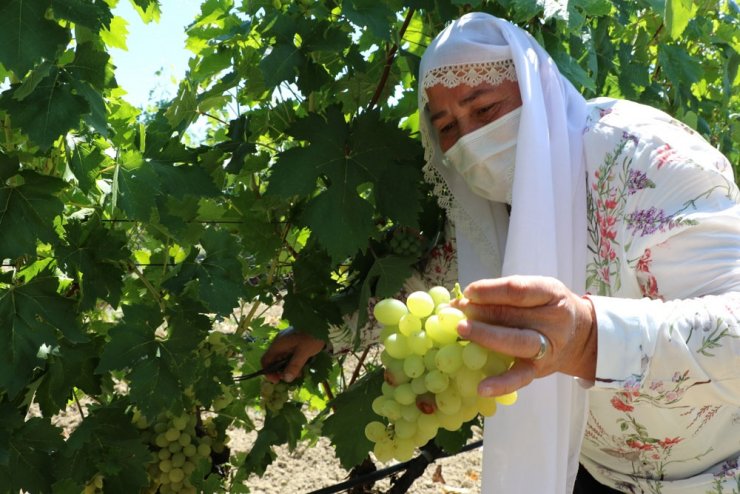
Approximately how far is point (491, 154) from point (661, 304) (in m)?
0.70

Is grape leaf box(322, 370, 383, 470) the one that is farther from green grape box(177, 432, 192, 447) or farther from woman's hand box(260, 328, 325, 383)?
green grape box(177, 432, 192, 447)

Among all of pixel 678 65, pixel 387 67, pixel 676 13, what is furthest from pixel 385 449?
pixel 678 65

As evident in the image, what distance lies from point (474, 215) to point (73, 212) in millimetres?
1224

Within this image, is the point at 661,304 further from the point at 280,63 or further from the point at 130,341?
the point at 130,341

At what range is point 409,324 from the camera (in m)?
1.53

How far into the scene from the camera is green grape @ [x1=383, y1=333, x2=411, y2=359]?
155 centimetres

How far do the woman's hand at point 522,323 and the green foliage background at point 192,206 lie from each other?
82 cm

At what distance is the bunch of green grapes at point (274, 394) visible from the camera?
9.46 ft

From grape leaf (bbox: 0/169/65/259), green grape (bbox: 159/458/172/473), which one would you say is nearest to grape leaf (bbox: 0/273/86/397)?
grape leaf (bbox: 0/169/65/259)

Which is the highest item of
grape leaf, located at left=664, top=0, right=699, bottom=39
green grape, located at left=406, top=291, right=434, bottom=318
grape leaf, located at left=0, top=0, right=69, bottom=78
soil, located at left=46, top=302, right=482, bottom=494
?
grape leaf, located at left=0, top=0, right=69, bottom=78

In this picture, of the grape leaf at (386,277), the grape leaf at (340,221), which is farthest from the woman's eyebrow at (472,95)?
the grape leaf at (386,277)

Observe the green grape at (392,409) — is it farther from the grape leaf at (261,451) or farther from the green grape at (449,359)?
the grape leaf at (261,451)

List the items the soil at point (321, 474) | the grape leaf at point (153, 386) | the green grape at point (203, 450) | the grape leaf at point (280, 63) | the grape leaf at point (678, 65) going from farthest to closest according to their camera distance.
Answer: the soil at point (321, 474) < the grape leaf at point (678, 65) < the green grape at point (203, 450) < the grape leaf at point (280, 63) < the grape leaf at point (153, 386)

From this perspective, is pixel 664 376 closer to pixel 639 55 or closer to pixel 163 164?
pixel 163 164
